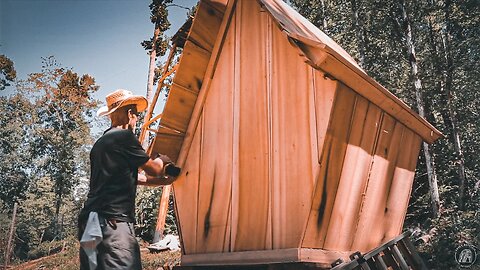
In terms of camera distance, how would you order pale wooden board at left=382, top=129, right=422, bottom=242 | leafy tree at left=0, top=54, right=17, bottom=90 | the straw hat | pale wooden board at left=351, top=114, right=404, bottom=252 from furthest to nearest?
leafy tree at left=0, top=54, right=17, bottom=90, pale wooden board at left=382, top=129, right=422, bottom=242, pale wooden board at left=351, top=114, right=404, bottom=252, the straw hat

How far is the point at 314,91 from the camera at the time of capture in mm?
3195

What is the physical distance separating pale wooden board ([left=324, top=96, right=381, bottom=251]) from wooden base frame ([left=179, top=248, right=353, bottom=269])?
0.10 metres

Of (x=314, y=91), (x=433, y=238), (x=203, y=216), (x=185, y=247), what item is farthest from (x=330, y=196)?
(x=433, y=238)

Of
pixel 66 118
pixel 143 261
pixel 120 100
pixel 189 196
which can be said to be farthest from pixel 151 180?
pixel 66 118

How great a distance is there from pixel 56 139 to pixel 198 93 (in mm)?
40557

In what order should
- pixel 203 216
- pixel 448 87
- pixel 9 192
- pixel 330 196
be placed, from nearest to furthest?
pixel 330 196 → pixel 203 216 → pixel 448 87 → pixel 9 192

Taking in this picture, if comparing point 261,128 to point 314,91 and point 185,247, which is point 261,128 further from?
point 185,247

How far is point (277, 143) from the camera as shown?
3486 mm

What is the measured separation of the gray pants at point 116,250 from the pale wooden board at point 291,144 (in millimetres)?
1168

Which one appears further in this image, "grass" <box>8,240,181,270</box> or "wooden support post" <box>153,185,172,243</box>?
"wooden support post" <box>153,185,172,243</box>

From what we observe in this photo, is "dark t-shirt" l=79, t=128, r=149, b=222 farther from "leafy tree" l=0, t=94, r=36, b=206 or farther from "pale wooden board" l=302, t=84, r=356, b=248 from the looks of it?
"leafy tree" l=0, t=94, r=36, b=206

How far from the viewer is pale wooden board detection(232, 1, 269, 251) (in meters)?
3.53

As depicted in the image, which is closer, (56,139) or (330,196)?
(330,196)

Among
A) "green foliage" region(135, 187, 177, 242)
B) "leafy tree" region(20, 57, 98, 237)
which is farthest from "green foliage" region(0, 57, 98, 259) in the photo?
"green foliage" region(135, 187, 177, 242)
